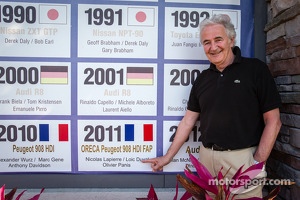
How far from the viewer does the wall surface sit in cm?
163

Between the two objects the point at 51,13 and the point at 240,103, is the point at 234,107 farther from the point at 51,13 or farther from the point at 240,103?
the point at 51,13

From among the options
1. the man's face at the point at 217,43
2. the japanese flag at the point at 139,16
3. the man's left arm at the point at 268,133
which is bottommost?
the man's left arm at the point at 268,133

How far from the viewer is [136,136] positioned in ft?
6.70

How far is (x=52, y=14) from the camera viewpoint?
6.50ft

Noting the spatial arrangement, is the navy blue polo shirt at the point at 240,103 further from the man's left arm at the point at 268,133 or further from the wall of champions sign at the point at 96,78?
the wall of champions sign at the point at 96,78

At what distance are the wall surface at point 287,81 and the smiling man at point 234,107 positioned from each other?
0.18 meters

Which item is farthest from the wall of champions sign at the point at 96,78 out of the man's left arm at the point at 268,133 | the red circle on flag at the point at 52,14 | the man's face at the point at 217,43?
the man's left arm at the point at 268,133

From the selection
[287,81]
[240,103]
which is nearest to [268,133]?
[240,103]

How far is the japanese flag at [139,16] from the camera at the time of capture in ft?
6.61

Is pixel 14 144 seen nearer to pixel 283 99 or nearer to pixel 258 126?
pixel 258 126

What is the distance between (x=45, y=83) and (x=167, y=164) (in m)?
1.11

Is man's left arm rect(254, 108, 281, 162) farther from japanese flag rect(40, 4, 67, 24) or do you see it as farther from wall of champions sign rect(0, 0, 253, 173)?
japanese flag rect(40, 4, 67, 24)

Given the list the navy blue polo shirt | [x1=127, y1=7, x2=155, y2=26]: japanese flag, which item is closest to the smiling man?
the navy blue polo shirt

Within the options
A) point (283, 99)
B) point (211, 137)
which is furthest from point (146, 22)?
point (283, 99)
